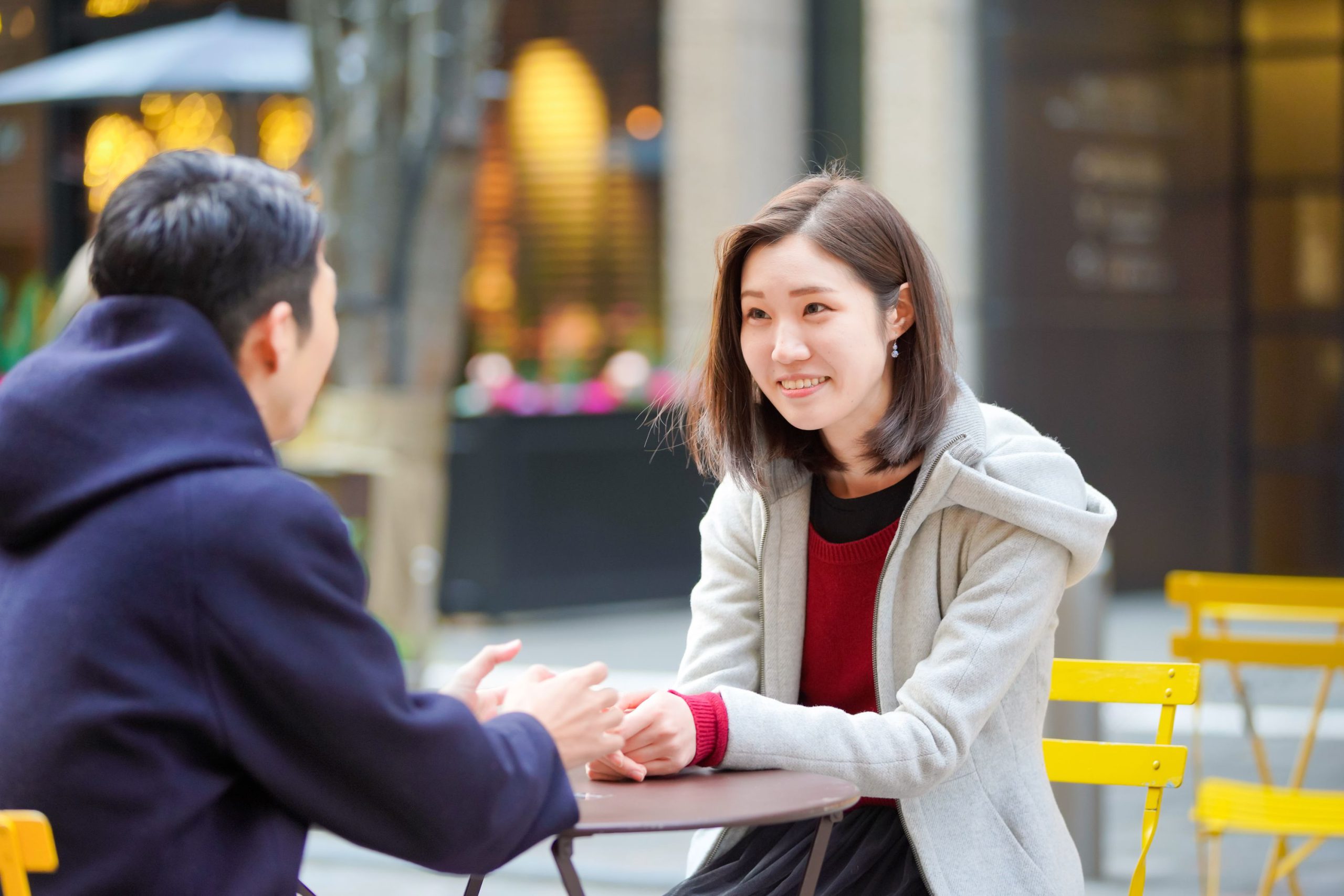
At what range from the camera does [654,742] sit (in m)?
2.18

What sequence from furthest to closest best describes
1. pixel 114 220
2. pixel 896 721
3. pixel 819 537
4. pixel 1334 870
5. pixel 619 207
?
pixel 619 207
pixel 1334 870
pixel 819 537
pixel 896 721
pixel 114 220

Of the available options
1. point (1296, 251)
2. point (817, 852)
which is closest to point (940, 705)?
point (817, 852)

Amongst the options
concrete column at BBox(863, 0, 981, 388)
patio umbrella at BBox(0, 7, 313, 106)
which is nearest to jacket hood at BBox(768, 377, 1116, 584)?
patio umbrella at BBox(0, 7, 313, 106)

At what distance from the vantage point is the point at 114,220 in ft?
5.45

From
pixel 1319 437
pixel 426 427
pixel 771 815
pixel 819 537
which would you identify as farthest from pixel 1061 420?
pixel 771 815

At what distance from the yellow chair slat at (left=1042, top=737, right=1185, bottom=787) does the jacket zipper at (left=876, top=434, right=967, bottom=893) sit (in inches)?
15.3

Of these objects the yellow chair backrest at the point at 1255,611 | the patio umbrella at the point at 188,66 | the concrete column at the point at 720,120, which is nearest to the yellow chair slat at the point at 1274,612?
the yellow chair backrest at the point at 1255,611

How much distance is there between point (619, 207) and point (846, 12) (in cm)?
183

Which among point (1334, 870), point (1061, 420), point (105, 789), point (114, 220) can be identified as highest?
point (114, 220)

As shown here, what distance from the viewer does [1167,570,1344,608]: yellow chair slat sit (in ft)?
13.2

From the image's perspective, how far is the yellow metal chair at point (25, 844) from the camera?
151cm

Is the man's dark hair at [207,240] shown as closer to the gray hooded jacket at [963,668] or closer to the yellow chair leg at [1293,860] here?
the gray hooded jacket at [963,668]

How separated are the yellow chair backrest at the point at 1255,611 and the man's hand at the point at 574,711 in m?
2.14

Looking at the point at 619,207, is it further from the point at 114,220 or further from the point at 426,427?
the point at 114,220
